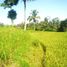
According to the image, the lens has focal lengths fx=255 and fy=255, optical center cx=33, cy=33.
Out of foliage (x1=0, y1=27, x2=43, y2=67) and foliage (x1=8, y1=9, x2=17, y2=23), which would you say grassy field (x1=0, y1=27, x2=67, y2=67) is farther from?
foliage (x1=8, y1=9, x2=17, y2=23)

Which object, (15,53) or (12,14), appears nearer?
(15,53)

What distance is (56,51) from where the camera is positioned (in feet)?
48.3

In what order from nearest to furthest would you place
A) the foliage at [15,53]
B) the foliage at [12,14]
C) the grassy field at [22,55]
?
the foliage at [15,53]
the grassy field at [22,55]
the foliage at [12,14]

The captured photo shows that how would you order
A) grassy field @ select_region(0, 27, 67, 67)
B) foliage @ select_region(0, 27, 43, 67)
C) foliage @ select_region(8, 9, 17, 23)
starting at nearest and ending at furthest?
foliage @ select_region(0, 27, 43, 67)
grassy field @ select_region(0, 27, 67, 67)
foliage @ select_region(8, 9, 17, 23)

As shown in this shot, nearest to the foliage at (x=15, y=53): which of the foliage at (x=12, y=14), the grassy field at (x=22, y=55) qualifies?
the grassy field at (x=22, y=55)

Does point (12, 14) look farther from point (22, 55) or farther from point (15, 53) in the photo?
point (15, 53)

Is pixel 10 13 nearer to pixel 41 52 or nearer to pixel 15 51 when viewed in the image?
pixel 41 52

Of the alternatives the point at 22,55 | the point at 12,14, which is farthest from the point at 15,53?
the point at 12,14

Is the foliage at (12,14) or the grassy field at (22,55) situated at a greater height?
the foliage at (12,14)

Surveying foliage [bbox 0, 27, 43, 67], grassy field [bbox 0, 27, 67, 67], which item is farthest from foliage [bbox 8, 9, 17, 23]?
foliage [bbox 0, 27, 43, 67]

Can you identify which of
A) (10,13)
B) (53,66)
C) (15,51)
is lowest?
(53,66)

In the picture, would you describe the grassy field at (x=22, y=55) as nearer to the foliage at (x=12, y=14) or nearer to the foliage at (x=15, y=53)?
the foliage at (x=15, y=53)

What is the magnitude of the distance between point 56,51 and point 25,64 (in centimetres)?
462

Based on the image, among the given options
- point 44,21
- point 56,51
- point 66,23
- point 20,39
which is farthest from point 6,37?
point 44,21
